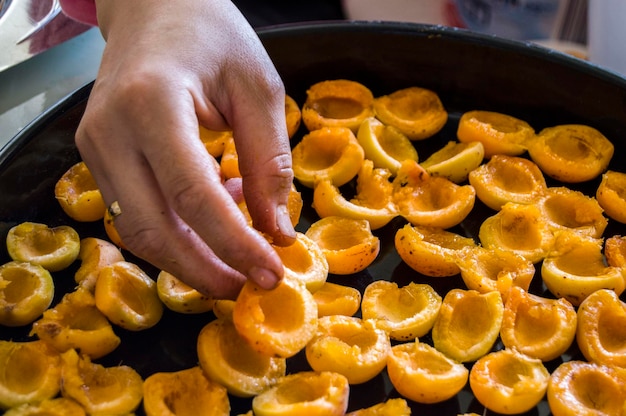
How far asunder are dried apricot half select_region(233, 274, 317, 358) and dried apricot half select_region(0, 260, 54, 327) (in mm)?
464

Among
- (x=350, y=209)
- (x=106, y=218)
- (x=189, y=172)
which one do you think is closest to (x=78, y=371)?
(x=106, y=218)

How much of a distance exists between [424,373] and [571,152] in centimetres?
82

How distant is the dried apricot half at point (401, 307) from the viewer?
141 cm

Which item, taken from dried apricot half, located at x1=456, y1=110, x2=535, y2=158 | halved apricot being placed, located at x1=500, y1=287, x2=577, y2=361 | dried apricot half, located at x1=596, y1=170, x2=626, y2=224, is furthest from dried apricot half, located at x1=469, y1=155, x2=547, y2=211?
halved apricot being placed, located at x1=500, y1=287, x2=577, y2=361

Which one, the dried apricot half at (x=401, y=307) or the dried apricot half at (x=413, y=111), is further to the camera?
the dried apricot half at (x=413, y=111)

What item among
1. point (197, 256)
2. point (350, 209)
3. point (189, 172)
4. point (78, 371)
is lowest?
point (78, 371)

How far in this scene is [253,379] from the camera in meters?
1.31

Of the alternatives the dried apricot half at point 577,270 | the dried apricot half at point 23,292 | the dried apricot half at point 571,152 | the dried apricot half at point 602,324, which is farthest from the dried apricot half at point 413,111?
the dried apricot half at point 23,292

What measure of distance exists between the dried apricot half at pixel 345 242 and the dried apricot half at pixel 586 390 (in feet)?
1.46

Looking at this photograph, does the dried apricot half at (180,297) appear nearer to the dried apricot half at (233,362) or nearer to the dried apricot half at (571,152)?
the dried apricot half at (233,362)

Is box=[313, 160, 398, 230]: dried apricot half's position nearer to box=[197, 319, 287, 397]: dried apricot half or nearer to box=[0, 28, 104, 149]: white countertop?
box=[197, 319, 287, 397]: dried apricot half

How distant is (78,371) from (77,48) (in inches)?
43.9

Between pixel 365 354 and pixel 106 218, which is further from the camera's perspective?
pixel 106 218

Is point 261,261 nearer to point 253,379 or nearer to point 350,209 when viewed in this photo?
point 253,379
